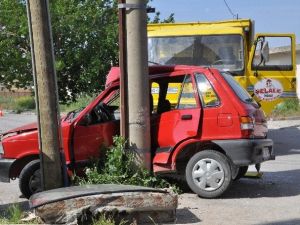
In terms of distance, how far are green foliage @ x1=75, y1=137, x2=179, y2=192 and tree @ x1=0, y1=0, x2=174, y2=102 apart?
42.9 ft

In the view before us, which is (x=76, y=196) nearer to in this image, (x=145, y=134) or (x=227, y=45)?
(x=145, y=134)

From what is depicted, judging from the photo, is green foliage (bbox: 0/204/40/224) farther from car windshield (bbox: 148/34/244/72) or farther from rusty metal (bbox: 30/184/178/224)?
car windshield (bbox: 148/34/244/72)

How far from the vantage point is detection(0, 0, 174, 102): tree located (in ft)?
71.5

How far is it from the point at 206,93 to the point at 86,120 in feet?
5.76

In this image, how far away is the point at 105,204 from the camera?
586 cm

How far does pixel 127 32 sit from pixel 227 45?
209 inches

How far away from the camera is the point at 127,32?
7.83 m

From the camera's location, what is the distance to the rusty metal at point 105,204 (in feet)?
18.8

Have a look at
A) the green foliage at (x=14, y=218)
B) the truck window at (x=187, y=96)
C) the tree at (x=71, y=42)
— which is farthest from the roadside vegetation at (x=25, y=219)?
the tree at (x=71, y=42)

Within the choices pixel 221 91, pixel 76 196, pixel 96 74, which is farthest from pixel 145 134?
pixel 96 74

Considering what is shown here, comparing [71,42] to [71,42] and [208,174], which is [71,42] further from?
[208,174]

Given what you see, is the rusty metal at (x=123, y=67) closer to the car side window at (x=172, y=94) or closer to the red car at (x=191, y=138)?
the red car at (x=191, y=138)

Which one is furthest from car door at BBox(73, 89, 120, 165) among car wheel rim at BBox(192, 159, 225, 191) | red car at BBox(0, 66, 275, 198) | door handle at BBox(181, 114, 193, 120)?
car wheel rim at BBox(192, 159, 225, 191)

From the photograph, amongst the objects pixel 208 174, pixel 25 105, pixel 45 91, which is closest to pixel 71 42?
pixel 208 174
